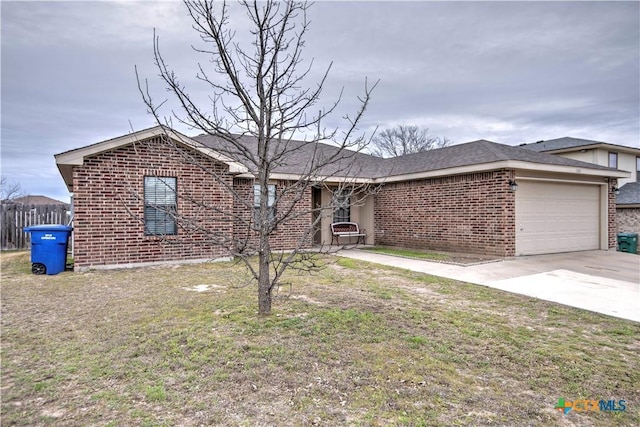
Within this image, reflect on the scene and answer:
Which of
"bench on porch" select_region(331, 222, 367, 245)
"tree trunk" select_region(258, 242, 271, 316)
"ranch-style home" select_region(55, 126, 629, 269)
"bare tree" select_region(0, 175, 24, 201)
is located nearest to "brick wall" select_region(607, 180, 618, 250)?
"ranch-style home" select_region(55, 126, 629, 269)

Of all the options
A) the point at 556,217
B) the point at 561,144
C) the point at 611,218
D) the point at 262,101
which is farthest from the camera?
the point at 561,144

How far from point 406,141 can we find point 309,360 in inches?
1453

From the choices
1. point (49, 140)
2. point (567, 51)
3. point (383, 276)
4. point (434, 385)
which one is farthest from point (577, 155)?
point (49, 140)

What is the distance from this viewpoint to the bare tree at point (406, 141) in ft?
124

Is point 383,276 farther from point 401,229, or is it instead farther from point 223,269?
point 401,229

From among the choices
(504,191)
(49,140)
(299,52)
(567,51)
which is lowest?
A: (504,191)

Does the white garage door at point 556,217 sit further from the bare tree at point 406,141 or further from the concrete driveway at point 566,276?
the bare tree at point 406,141

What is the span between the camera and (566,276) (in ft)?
25.9

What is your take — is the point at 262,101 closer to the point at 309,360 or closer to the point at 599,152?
the point at 309,360

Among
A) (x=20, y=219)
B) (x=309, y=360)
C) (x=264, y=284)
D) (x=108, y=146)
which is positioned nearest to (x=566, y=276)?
(x=264, y=284)

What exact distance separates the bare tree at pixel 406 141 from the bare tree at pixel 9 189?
30.5m

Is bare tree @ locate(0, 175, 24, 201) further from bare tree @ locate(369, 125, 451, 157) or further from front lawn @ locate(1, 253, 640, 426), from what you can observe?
bare tree @ locate(369, 125, 451, 157)

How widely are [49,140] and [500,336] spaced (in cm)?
1997

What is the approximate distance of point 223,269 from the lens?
8586 mm
